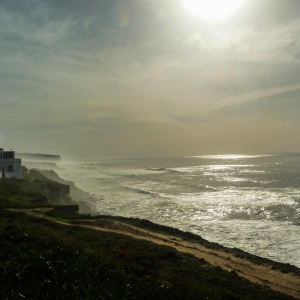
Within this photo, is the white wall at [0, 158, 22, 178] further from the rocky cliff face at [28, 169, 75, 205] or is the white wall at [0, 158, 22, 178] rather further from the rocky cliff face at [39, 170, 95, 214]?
the rocky cliff face at [39, 170, 95, 214]

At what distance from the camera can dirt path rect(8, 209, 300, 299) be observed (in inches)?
520

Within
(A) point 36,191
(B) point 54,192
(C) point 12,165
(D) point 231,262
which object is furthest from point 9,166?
(D) point 231,262

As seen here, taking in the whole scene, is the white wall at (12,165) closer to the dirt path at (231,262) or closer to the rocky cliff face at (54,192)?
the rocky cliff face at (54,192)

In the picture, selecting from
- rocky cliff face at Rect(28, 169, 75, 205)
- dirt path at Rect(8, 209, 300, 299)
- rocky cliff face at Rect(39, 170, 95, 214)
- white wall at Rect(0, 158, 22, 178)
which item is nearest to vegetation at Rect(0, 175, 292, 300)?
dirt path at Rect(8, 209, 300, 299)

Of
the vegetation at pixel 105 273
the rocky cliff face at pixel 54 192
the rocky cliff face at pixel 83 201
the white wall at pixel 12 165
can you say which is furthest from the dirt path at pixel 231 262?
the white wall at pixel 12 165

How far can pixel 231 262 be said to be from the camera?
15.8m

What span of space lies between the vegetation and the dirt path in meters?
1.38

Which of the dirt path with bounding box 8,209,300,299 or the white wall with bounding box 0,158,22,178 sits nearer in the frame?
the dirt path with bounding box 8,209,300,299

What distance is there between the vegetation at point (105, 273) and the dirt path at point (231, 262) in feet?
4.52

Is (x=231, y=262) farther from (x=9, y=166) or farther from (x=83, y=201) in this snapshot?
(x=9, y=166)

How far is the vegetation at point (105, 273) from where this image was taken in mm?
6941

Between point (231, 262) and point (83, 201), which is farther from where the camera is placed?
point (83, 201)

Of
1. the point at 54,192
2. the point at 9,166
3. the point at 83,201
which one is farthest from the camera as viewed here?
the point at 9,166

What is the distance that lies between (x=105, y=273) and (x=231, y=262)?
9539 millimetres
